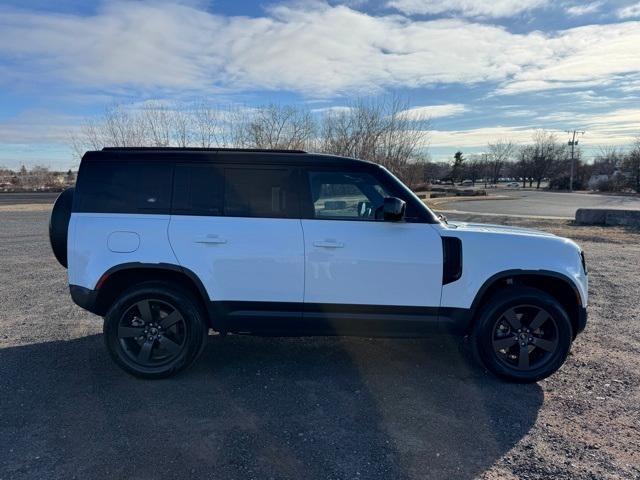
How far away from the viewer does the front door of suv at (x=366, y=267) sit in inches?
148

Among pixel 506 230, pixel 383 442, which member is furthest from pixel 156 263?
pixel 506 230

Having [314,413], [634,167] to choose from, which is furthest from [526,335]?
[634,167]

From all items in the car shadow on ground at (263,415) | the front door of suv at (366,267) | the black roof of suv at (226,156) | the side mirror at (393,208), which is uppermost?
the black roof of suv at (226,156)

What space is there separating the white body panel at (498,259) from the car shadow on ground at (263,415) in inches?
33.7

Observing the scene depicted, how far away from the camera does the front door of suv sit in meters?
3.77

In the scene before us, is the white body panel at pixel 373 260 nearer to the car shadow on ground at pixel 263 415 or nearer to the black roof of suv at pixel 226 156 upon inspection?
the black roof of suv at pixel 226 156

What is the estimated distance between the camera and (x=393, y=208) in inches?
141

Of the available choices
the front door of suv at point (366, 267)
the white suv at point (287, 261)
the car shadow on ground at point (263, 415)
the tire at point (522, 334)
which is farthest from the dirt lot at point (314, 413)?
the front door of suv at point (366, 267)

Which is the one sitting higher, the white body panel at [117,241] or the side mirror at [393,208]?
the side mirror at [393,208]

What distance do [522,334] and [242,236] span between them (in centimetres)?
266

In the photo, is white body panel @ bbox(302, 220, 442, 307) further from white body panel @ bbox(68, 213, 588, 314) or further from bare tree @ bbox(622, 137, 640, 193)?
bare tree @ bbox(622, 137, 640, 193)

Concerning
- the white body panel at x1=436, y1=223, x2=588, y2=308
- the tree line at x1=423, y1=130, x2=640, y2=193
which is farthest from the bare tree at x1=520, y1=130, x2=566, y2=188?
the white body panel at x1=436, y1=223, x2=588, y2=308

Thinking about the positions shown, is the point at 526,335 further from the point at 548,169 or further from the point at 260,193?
the point at 548,169

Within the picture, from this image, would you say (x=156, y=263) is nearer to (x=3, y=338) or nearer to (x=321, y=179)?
A: (x=321, y=179)
